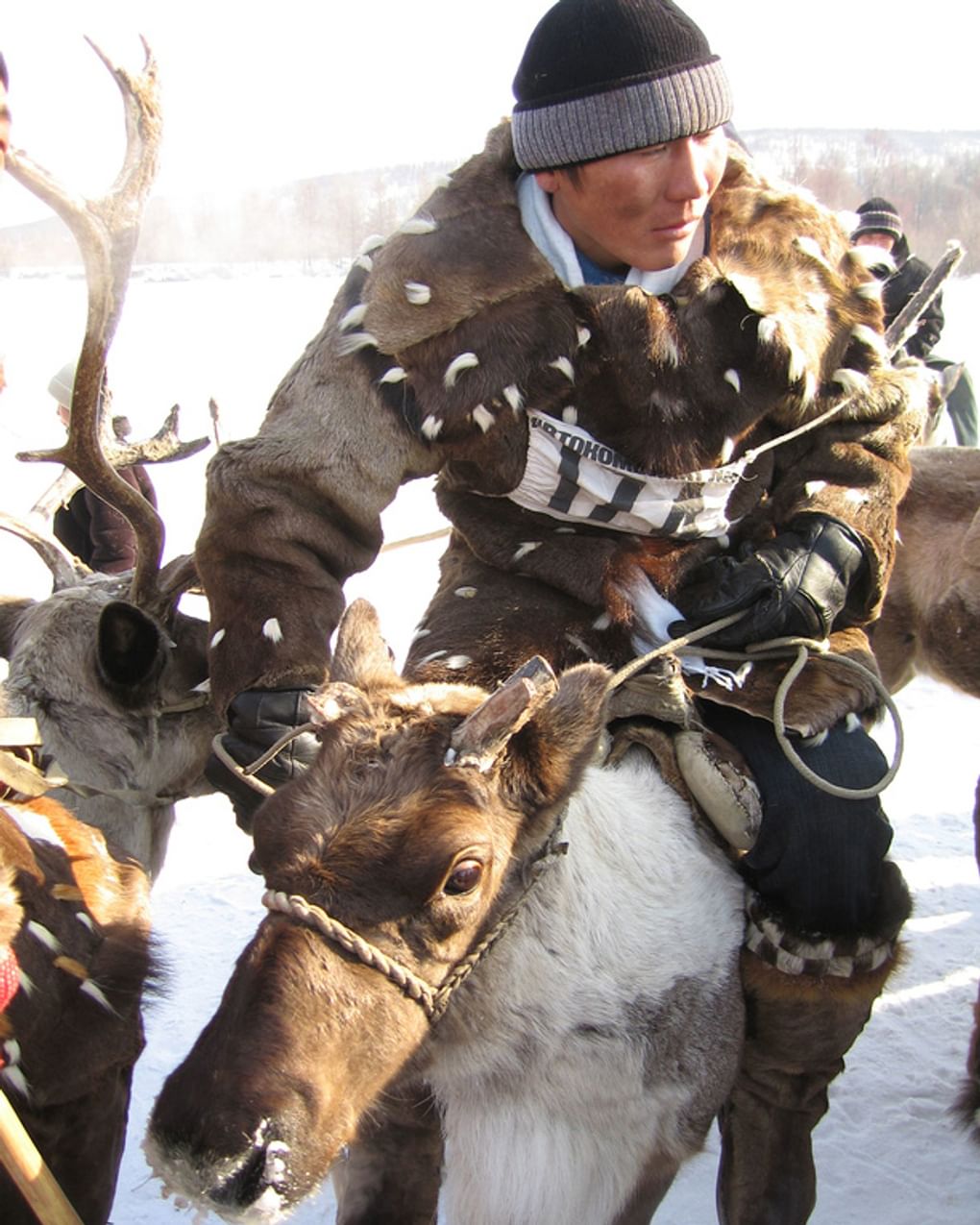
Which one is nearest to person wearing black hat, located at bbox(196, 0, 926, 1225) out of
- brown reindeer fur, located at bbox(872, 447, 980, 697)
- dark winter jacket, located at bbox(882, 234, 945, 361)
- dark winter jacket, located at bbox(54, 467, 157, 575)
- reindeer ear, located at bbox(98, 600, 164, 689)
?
reindeer ear, located at bbox(98, 600, 164, 689)

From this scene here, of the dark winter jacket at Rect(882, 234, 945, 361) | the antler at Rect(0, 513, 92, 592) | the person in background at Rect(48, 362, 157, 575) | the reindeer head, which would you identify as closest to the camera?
the reindeer head

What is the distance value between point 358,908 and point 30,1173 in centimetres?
58

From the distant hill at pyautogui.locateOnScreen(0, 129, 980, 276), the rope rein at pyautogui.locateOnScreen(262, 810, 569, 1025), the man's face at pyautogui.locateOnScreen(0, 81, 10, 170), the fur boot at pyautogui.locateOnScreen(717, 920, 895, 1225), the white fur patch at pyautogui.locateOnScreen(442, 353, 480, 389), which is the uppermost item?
the man's face at pyautogui.locateOnScreen(0, 81, 10, 170)

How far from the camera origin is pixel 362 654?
6.44 feet

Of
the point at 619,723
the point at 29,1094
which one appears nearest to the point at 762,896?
the point at 619,723

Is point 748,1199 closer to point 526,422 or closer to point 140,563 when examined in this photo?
point 526,422

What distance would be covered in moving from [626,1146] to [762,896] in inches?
20.0

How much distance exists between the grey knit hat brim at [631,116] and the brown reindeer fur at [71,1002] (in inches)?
61.3

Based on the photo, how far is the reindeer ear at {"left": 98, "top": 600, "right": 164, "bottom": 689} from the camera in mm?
2904

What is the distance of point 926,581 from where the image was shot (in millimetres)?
3961

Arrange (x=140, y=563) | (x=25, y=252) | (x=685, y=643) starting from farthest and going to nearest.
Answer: (x=25, y=252), (x=140, y=563), (x=685, y=643)

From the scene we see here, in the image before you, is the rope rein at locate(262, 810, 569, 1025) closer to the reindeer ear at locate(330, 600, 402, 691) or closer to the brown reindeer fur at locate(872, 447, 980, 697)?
the reindeer ear at locate(330, 600, 402, 691)

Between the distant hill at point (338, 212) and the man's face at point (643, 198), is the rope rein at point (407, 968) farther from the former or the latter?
the distant hill at point (338, 212)

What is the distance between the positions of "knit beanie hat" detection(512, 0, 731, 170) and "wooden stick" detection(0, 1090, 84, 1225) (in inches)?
69.7
